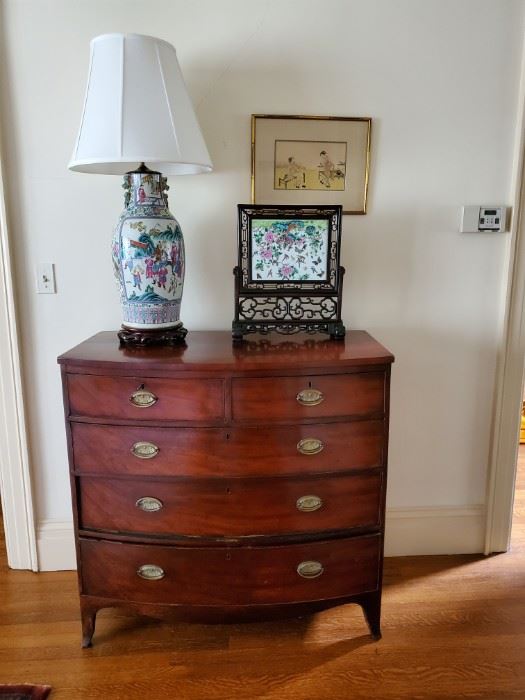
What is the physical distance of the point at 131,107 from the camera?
4.66ft

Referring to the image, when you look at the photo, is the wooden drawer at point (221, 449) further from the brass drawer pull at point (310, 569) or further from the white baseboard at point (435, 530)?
the white baseboard at point (435, 530)

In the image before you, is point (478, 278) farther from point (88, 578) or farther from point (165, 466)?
point (88, 578)

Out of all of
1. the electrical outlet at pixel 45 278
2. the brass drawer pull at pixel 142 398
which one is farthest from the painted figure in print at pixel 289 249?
the electrical outlet at pixel 45 278

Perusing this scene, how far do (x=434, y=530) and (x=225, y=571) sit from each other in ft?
3.29

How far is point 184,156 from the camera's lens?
1.47 metres

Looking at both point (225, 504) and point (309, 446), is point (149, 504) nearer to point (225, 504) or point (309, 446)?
point (225, 504)

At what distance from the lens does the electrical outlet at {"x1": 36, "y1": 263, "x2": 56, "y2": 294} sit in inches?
73.7

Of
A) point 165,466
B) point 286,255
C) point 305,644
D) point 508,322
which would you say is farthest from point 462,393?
point 165,466

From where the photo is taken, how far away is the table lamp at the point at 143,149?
4.66 feet

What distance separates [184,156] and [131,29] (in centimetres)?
65

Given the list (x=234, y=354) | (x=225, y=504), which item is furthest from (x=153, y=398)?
(x=225, y=504)

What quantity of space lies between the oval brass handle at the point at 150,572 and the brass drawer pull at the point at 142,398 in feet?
1.69

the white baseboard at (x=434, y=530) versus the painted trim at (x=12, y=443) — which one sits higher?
the painted trim at (x=12, y=443)

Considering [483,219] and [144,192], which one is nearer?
[144,192]
